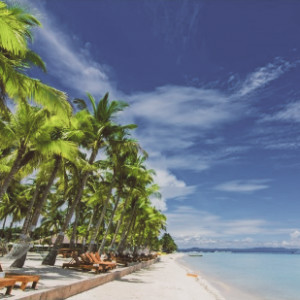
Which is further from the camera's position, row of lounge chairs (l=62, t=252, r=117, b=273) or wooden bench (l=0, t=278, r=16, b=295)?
row of lounge chairs (l=62, t=252, r=117, b=273)

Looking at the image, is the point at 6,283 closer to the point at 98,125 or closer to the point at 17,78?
the point at 17,78

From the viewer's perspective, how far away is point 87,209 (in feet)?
132

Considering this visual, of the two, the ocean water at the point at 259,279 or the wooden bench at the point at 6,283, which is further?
the ocean water at the point at 259,279

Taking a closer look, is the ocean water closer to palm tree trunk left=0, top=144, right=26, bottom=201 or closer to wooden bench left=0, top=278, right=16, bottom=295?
palm tree trunk left=0, top=144, right=26, bottom=201

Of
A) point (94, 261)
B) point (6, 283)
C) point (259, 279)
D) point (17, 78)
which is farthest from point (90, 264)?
point (259, 279)

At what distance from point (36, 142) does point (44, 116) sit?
1154 millimetres

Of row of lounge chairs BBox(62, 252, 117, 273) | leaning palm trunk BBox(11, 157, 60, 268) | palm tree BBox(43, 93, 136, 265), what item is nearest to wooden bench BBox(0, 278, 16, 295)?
leaning palm trunk BBox(11, 157, 60, 268)

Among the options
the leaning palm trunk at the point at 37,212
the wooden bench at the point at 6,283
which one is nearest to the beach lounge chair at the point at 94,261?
the leaning palm trunk at the point at 37,212

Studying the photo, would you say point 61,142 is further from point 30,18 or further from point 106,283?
point 106,283

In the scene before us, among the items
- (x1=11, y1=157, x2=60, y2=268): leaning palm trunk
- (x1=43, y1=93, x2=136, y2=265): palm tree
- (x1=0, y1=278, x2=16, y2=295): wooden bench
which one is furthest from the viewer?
(x1=43, y1=93, x2=136, y2=265): palm tree

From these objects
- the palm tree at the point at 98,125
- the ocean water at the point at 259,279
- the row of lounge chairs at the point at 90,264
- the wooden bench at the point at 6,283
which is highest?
the palm tree at the point at 98,125

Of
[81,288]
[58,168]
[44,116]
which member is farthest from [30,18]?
[81,288]

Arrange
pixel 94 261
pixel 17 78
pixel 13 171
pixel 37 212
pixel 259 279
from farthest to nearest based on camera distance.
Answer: pixel 259 279
pixel 94 261
pixel 37 212
pixel 13 171
pixel 17 78

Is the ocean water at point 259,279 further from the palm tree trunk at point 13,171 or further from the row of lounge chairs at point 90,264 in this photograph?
the palm tree trunk at point 13,171
